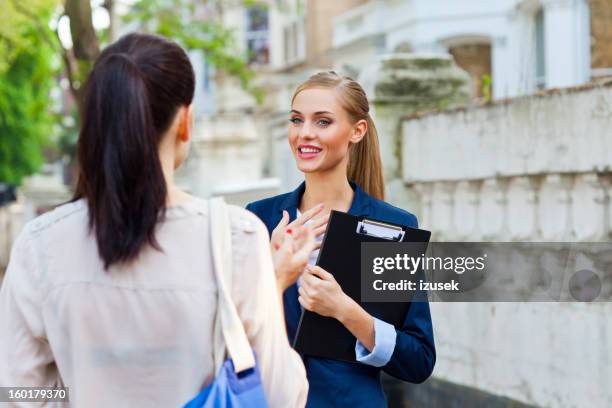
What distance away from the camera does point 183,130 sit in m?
2.57

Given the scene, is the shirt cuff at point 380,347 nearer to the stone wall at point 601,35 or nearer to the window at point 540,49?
the stone wall at point 601,35

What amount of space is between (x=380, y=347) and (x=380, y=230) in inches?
15.1

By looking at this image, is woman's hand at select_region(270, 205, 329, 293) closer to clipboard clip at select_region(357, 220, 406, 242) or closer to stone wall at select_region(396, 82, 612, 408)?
clipboard clip at select_region(357, 220, 406, 242)

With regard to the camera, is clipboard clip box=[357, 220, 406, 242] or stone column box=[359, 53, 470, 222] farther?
stone column box=[359, 53, 470, 222]

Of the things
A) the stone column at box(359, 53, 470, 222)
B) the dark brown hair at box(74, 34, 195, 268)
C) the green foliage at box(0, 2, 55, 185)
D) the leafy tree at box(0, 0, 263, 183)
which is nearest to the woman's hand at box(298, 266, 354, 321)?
the dark brown hair at box(74, 34, 195, 268)

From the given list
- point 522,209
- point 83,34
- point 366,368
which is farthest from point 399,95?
point 83,34

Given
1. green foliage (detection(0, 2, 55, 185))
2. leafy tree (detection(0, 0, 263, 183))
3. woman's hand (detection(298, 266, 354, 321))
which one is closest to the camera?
woman's hand (detection(298, 266, 354, 321))

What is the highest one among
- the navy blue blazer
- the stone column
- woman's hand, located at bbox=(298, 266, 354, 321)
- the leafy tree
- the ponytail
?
the leafy tree

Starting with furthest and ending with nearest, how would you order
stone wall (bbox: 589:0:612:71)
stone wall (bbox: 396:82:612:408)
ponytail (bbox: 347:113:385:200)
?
1. stone wall (bbox: 589:0:612:71)
2. stone wall (bbox: 396:82:612:408)
3. ponytail (bbox: 347:113:385:200)

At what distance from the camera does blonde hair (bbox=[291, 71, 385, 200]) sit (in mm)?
3777

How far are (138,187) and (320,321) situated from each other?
1.19 meters

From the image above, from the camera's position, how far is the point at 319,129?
3750mm

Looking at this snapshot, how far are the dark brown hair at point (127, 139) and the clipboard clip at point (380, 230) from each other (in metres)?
1.16

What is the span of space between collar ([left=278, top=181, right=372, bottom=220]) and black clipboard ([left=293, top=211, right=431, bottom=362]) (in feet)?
0.51
